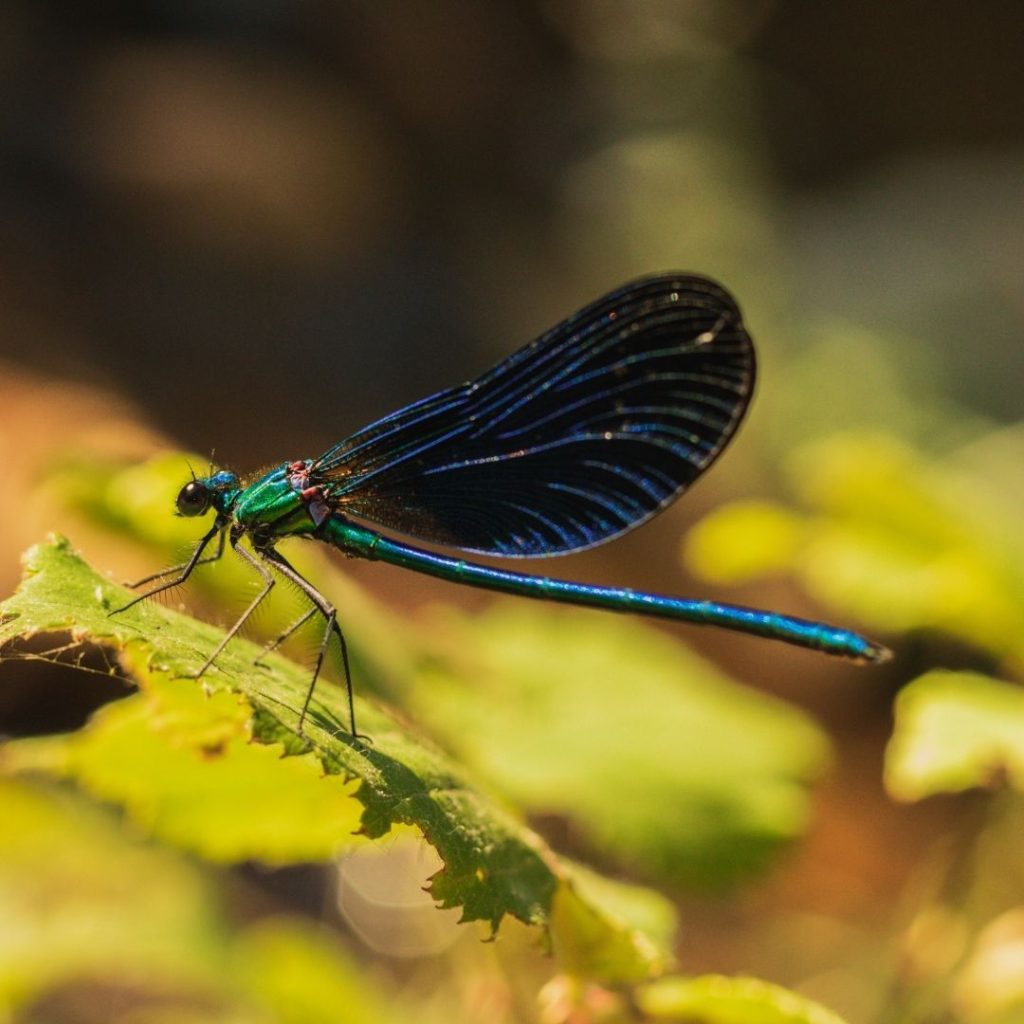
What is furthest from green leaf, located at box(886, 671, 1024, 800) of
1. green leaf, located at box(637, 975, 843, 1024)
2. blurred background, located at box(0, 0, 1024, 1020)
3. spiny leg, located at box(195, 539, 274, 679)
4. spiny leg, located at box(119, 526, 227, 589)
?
blurred background, located at box(0, 0, 1024, 1020)

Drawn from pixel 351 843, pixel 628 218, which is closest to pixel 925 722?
pixel 351 843

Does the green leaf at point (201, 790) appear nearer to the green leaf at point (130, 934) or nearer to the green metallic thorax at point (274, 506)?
the green metallic thorax at point (274, 506)

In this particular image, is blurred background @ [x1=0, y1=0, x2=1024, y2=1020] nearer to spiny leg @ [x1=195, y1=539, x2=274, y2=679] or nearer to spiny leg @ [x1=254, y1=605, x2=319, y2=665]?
spiny leg @ [x1=195, y1=539, x2=274, y2=679]

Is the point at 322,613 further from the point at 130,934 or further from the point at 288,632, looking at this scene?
the point at 130,934

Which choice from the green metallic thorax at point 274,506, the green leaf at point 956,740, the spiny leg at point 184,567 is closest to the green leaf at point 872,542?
the green leaf at point 956,740

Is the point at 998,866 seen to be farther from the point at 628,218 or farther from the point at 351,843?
the point at 628,218

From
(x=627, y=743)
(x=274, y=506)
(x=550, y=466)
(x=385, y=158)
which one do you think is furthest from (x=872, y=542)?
(x=385, y=158)
